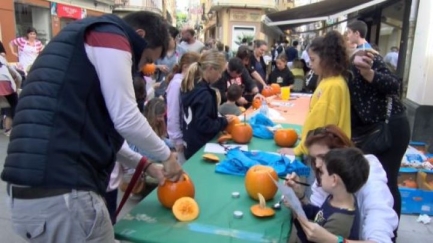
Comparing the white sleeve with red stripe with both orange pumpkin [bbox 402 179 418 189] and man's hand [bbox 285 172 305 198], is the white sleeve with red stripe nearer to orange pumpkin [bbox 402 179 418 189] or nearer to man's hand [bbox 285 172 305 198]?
man's hand [bbox 285 172 305 198]

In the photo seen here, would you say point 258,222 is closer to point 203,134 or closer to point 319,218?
point 319,218

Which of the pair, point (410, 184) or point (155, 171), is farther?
point (410, 184)

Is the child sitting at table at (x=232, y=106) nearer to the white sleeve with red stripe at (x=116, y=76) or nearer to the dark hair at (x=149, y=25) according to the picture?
the dark hair at (x=149, y=25)

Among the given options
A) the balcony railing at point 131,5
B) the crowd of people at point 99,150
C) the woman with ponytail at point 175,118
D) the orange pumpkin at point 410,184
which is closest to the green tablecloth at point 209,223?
the crowd of people at point 99,150

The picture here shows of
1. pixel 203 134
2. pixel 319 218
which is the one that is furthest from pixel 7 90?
pixel 319 218

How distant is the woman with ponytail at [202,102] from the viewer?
3.04 meters

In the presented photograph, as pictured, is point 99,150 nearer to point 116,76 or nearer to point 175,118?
point 116,76

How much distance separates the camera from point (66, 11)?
16.7 metres

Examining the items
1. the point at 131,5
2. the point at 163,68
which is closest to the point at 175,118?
the point at 163,68

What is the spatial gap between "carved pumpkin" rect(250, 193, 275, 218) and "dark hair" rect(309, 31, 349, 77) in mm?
1312

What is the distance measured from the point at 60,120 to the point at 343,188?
1.24 meters

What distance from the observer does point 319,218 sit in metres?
1.73

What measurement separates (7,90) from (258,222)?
5799 mm

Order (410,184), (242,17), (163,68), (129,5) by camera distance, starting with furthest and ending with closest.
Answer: (129,5) < (242,17) < (163,68) < (410,184)
